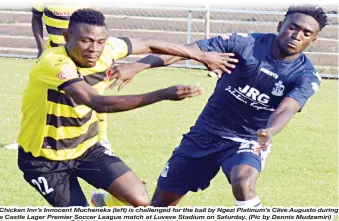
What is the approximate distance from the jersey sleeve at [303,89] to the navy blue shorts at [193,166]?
544mm

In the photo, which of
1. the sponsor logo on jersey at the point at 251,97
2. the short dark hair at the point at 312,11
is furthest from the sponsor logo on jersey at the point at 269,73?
the short dark hair at the point at 312,11

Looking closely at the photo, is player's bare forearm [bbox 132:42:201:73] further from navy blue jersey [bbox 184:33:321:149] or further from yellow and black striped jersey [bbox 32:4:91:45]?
yellow and black striped jersey [bbox 32:4:91:45]

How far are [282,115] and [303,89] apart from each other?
1.18 feet

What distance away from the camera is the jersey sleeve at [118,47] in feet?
23.2

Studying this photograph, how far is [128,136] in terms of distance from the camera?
12.2 meters

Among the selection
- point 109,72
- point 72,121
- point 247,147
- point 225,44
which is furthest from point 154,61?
point 247,147

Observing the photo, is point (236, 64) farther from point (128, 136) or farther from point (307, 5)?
point (128, 136)

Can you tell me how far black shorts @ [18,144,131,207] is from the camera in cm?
679

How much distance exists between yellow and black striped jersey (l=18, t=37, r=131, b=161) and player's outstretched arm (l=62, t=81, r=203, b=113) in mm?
205

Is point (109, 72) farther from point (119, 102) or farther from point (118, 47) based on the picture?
point (119, 102)

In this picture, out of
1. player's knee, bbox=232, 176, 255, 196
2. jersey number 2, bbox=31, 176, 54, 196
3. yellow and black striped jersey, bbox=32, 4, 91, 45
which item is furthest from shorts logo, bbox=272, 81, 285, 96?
yellow and black striped jersey, bbox=32, 4, 91, 45

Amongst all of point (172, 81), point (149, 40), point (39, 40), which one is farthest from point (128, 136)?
point (172, 81)

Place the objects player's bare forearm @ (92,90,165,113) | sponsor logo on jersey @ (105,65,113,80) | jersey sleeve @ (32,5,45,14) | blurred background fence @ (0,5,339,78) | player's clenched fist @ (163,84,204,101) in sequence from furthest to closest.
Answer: blurred background fence @ (0,5,339,78) → jersey sleeve @ (32,5,45,14) → sponsor logo on jersey @ (105,65,113,80) → player's bare forearm @ (92,90,165,113) → player's clenched fist @ (163,84,204,101)

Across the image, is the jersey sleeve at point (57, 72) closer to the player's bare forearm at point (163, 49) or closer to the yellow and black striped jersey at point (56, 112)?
the yellow and black striped jersey at point (56, 112)
